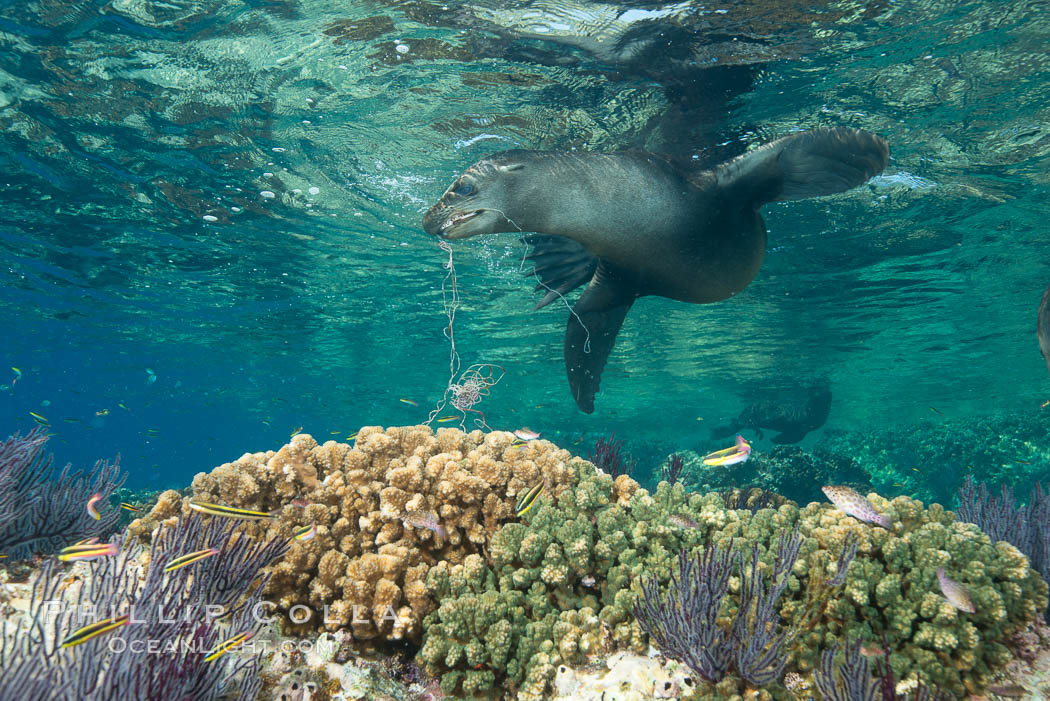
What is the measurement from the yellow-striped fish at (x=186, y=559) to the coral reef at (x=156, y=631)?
0.13 feet

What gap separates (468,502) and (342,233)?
12.3m

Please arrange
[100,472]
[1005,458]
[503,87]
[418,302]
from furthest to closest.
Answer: [418,302], [1005,458], [503,87], [100,472]

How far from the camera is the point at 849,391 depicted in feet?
115

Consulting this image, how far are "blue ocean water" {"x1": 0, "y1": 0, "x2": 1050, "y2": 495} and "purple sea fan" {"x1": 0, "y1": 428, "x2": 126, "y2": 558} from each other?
162 inches

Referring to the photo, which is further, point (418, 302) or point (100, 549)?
point (418, 302)

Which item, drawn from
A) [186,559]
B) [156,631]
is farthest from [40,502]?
[156,631]

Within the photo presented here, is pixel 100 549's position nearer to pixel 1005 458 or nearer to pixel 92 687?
pixel 92 687

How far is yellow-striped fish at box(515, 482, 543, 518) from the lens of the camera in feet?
11.8

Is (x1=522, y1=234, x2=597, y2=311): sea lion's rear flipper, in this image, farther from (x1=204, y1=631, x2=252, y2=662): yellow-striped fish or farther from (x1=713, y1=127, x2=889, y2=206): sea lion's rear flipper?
(x1=204, y1=631, x2=252, y2=662): yellow-striped fish

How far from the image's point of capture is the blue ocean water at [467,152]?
21.9 feet

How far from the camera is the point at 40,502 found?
424cm

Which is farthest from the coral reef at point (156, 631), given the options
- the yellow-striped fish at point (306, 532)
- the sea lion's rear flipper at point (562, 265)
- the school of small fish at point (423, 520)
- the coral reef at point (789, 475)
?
the coral reef at point (789, 475)

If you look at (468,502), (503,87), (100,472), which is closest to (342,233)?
(503,87)

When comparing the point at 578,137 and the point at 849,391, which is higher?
the point at 578,137
